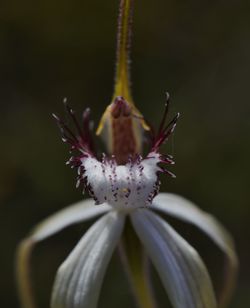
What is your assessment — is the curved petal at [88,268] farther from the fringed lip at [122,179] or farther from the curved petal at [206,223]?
the curved petal at [206,223]

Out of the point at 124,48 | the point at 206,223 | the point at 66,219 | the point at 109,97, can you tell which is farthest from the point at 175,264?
the point at 109,97

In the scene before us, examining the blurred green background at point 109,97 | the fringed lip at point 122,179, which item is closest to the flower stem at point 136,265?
the fringed lip at point 122,179

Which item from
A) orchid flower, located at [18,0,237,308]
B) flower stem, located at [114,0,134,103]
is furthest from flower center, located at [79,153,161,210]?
flower stem, located at [114,0,134,103]

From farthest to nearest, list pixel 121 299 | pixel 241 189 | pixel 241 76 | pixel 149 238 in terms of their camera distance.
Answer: pixel 241 76 < pixel 241 189 < pixel 121 299 < pixel 149 238

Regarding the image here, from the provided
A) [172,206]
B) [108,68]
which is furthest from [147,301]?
[108,68]

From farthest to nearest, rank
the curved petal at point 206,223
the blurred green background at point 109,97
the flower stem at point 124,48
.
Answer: the blurred green background at point 109,97 < the curved petal at point 206,223 < the flower stem at point 124,48

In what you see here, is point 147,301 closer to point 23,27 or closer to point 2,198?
point 2,198
